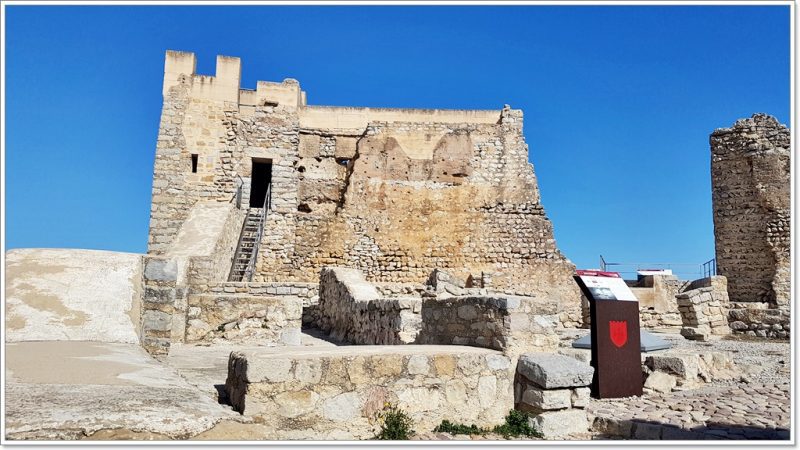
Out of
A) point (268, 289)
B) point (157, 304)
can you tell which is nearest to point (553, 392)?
point (157, 304)

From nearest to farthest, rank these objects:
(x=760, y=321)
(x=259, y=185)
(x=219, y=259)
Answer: (x=219, y=259) < (x=760, y=321) < (x=259, y=185)

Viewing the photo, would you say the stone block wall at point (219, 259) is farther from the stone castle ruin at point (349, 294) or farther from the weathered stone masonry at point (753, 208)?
the weathered stone masonry at point (753, 208)

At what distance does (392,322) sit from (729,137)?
1410 cm

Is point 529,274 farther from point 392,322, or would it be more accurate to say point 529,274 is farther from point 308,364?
point 308,364

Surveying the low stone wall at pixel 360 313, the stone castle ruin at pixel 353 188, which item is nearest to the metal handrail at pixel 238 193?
the stone castle ruin at pixel 353 188

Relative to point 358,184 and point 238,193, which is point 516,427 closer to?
point 358,184

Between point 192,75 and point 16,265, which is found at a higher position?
point 192,75

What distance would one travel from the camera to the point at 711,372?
7.09 meters

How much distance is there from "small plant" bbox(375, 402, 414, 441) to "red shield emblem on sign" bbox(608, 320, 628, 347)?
2.81 meters

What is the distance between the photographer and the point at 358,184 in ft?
53.0

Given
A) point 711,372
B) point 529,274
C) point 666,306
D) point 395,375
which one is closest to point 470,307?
point 395,375

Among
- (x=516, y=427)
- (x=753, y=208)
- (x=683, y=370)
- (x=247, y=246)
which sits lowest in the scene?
(x=516, y=427)

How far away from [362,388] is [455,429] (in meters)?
0.76

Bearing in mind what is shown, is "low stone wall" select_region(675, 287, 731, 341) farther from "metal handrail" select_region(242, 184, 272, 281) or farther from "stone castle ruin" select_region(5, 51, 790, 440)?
"metal handrail" select_region(242, 184, 272, 281)
